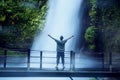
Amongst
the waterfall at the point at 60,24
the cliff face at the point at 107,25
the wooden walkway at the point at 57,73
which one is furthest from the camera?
the waterfall at the point at 60,24

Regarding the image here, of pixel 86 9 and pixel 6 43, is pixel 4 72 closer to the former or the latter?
pixel 86 9

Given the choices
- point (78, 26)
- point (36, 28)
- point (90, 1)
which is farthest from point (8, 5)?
point (90, 1)

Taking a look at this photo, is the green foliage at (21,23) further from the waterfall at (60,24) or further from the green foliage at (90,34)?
the green foliage at (90,34)

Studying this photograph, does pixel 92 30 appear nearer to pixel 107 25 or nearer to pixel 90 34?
pixel 90 34

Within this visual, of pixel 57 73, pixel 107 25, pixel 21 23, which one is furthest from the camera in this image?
pixel 21 23

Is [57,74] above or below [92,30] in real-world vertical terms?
below

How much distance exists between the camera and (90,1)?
122ft

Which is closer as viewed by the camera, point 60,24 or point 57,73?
point 57,73

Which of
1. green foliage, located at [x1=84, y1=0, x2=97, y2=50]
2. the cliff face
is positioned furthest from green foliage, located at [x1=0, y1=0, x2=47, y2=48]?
the cliff face

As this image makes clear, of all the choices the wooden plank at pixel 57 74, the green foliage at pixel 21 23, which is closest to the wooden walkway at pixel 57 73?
the wooden plank at pixel 57 74

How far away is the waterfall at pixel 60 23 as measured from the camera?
4247 cm

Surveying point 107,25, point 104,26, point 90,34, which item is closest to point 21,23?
point 90,34

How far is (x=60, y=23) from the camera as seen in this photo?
45062 mm

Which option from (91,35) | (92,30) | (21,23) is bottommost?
(91,35)
